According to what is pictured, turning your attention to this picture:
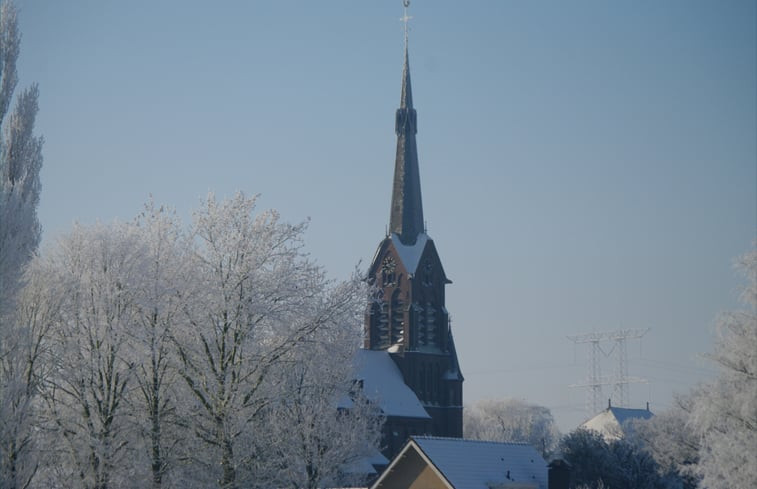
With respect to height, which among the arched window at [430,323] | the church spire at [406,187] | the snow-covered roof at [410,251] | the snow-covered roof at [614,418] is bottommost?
the snow-covered roof at [614,418]

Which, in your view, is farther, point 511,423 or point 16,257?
point 511,423

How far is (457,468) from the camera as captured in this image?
4556 centimetres

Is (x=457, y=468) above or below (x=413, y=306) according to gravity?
below

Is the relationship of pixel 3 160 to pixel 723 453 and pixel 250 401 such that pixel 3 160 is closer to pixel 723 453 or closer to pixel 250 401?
pixel 250 401

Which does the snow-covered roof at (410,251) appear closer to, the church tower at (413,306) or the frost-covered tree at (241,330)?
the church tower at (413,306)

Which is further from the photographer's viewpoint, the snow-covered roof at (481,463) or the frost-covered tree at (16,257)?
the snow-covered roof at (481,463)

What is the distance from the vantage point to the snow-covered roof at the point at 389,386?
3105 inches

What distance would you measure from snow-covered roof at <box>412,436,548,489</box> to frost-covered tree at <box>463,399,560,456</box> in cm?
6064

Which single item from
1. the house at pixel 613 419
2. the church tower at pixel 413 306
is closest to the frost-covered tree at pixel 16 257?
the church tower at pixel 413 306

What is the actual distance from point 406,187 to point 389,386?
16.9m

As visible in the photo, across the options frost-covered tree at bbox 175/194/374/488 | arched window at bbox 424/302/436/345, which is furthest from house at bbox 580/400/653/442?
frost-covered tree at bbox 175/194/374/488

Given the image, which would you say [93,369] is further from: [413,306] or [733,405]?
[413,306]

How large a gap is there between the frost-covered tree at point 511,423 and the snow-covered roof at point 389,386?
32.7 m

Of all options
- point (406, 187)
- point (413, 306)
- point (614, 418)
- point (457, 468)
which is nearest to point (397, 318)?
point (413, 306)
